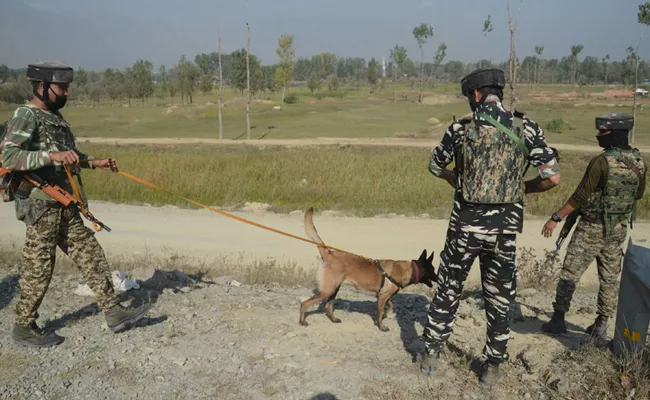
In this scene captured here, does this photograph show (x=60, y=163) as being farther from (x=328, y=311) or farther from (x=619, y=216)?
(x=619, y=216)

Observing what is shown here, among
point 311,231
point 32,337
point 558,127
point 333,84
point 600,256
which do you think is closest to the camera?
point 32,337

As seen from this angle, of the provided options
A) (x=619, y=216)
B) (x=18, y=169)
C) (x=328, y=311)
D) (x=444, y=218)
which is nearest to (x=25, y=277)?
(x=18, y=169)

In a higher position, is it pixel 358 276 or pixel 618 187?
pixel 618 187

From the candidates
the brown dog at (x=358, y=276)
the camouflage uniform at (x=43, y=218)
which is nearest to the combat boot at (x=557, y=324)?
the brown dog at (x=358, y=276)

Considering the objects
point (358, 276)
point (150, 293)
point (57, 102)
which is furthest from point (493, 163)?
point (150, 293)

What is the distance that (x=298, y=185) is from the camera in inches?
601

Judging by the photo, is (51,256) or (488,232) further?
(51,256)

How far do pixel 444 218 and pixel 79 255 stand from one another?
9177 mm

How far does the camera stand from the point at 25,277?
14.4ft

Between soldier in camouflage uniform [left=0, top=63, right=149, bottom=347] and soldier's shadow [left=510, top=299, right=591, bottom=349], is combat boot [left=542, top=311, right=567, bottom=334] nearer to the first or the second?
soldier's shadow [left=510, top=299, right=591, bottom=349]

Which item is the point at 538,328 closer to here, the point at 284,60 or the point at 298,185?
the point at 298,185

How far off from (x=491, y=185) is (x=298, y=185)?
11.8 meters

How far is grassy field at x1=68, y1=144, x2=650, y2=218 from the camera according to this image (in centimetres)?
1355

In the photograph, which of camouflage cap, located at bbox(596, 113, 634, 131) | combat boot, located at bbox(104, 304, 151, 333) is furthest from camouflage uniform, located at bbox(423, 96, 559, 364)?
combat boot, located at bbox(104, 304, 151, 333)
